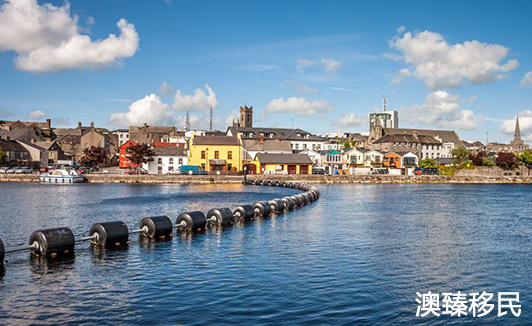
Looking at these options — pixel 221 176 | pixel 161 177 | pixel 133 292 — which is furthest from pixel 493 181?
pixel 133 292

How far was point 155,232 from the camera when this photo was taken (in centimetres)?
2778

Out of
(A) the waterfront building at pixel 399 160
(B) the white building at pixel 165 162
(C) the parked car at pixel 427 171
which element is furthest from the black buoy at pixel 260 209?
(C) the parked car at pixel 427 171

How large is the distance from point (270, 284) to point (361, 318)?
4.47m

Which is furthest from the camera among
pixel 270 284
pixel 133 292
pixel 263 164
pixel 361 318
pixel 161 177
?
pixel 263 164

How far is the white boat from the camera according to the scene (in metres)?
91.5

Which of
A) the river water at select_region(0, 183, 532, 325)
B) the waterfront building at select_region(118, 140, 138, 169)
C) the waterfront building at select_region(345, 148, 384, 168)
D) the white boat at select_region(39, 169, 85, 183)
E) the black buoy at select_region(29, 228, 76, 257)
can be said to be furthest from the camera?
the waterfront building at select_region(345, 148, 384, 168)

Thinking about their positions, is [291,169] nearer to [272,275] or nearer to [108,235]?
[108,235]

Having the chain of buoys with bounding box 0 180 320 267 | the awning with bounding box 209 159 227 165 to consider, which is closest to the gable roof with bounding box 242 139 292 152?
the awning with bounding box 209 159 227 165

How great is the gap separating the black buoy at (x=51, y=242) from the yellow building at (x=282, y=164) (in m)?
83.5

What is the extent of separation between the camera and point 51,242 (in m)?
21.8

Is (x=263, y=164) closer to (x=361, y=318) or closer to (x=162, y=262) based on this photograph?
(x=162, y=262)

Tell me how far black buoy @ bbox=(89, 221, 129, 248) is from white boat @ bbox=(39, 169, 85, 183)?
237 feet

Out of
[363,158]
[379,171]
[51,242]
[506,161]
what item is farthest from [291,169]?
[51,242]

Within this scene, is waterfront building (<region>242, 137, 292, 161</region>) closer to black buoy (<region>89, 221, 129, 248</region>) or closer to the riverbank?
the riverbank
